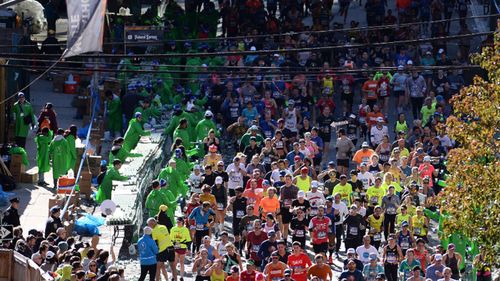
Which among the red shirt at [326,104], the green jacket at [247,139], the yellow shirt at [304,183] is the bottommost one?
the yellow shirt at [304,183]

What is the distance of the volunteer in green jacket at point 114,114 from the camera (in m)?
40.9

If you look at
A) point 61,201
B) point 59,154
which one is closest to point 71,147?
point 59,154

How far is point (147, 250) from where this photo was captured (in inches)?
1180

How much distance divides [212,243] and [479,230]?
9394mm

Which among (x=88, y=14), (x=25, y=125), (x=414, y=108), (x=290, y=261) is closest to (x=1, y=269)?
(x=290, y=261)

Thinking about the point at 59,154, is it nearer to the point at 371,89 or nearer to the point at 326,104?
the point at 326,104

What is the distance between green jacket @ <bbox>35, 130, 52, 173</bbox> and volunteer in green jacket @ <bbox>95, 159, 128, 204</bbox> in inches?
113

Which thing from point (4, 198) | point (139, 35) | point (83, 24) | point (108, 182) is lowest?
point (4, 198)

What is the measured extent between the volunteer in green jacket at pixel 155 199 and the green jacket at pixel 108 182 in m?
1.51

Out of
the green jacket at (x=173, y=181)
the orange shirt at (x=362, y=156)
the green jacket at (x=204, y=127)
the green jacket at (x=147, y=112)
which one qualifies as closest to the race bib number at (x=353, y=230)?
the green jacket at (x=173, y=181)

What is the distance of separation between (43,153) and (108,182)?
3.15m

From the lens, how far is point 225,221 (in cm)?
3509

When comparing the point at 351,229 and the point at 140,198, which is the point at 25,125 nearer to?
the point at 140,198

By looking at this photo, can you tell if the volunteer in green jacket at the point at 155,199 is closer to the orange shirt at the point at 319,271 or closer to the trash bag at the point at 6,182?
the orange shirt at the point at 319,271
